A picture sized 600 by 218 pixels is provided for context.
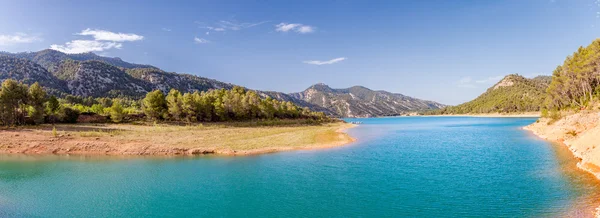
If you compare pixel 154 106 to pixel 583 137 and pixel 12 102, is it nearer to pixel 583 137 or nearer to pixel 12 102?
pixel 12 102

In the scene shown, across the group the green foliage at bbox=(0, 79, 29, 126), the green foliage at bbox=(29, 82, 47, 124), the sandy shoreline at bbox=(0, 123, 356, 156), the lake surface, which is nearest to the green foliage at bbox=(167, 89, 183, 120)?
the green foliage at bbox=(29, 82, 47, 124)

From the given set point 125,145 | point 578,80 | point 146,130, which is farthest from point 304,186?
point 578,80

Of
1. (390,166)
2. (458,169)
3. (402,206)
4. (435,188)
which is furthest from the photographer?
(390,166)

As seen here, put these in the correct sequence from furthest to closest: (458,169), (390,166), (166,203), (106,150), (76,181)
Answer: (106,150) < (390,166) < (458,169) < (76,181) < (166,203)

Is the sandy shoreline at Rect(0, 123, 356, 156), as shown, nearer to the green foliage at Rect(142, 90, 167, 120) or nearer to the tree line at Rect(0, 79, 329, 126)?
the tree line at Rect(0, 79, 329, 126)

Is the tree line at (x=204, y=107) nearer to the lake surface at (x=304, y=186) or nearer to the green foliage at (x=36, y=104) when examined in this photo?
the green foliage at (x=36, y=104)

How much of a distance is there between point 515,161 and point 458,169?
30.9 feet

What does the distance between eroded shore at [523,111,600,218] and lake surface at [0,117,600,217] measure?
1.29 meters

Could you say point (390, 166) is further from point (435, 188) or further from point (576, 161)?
point (576, 161)

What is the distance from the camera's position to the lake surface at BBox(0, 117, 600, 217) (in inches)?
823

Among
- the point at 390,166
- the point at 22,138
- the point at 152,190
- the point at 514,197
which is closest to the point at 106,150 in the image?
the point at 22,138

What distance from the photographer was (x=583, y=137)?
135 feet

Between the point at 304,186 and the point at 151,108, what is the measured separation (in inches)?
3297

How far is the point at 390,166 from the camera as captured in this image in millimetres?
35906
